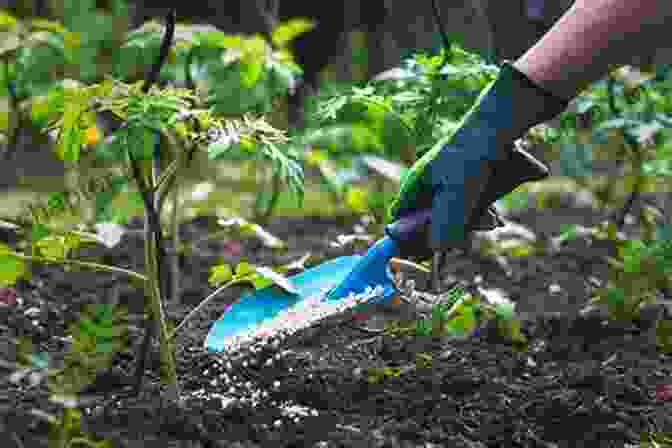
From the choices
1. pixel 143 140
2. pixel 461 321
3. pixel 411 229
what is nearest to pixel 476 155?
pixel 411 229

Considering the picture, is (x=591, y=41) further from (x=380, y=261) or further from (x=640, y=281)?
(x=640, y=281)

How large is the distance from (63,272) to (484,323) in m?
1.29

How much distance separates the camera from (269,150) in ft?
5.41

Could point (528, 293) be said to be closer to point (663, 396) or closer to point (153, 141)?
point (663, 396)

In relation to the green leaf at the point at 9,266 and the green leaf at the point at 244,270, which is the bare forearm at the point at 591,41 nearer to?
the green leaf at the point at 244,270

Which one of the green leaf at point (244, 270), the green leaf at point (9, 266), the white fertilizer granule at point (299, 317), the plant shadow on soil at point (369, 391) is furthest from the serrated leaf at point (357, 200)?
the green leaf at point (9, 266)

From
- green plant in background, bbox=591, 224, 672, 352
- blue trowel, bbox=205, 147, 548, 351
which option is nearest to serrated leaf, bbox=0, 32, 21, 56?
blue trowel, bbox=205, 147, 548, 351

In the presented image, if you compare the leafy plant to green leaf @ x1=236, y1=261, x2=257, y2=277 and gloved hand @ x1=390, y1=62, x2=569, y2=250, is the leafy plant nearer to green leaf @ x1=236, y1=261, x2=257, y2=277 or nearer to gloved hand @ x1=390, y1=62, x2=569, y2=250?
green leaf @ x1=236, y1=261, x2=257, y2=277

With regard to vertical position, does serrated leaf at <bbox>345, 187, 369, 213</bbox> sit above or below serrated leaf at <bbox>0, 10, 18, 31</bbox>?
below

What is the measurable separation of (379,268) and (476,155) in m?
0.32

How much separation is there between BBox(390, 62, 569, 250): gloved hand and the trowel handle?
0.05 meters

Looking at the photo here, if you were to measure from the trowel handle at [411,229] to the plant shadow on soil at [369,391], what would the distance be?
313 mm

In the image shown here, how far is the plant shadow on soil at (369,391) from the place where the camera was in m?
1.73

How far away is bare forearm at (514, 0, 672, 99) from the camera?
1650 mm
